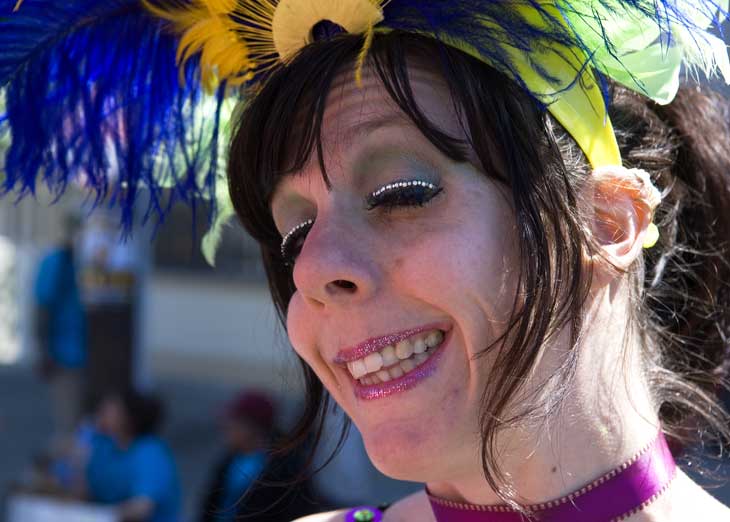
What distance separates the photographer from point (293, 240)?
1742 millimetres

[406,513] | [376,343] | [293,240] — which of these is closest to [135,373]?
[406,513]

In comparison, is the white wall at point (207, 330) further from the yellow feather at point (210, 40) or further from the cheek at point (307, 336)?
the cheek at point (307, 336)

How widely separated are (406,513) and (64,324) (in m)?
4.67

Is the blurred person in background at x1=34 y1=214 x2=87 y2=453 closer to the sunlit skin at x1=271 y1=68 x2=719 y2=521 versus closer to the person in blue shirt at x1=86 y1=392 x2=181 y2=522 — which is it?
the person in blue shirt at x1=86 y1=392 x2=181 y2=522

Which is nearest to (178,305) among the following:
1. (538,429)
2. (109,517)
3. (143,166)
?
(109,517)

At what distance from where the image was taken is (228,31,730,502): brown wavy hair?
4.88 feet

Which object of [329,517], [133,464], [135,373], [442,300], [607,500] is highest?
[442,300]

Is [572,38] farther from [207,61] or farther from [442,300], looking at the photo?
[207,61]

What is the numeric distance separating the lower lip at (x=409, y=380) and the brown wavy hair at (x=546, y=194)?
0.09 metres

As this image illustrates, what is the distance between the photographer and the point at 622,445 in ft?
5.29

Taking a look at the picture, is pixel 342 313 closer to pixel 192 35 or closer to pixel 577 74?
pixel 577 74

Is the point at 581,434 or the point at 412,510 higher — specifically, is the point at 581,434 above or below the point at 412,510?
above

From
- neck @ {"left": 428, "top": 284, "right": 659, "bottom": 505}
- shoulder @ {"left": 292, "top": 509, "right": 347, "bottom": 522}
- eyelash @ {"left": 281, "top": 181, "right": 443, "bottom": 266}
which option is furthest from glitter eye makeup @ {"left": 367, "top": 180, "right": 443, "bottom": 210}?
shoulder @ {"left": 292, "top": 509, "right": 347, "bottom": 522}

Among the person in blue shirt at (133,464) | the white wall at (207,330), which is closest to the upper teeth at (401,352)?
the person in blue shirt at (133,464)
